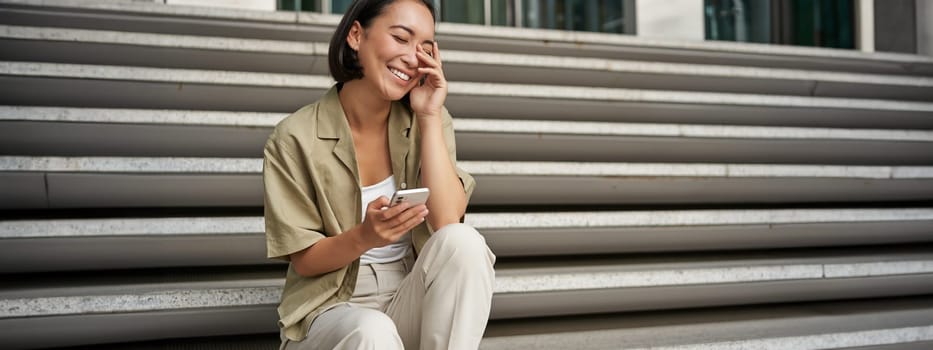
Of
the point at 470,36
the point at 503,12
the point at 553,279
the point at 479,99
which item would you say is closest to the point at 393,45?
the point at 553,279

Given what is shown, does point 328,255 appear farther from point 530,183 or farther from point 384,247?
point 530,183

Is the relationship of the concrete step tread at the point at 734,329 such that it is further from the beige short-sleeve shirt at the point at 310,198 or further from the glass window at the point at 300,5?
the glass window at the point at 300,5

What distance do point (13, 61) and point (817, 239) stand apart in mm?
2949

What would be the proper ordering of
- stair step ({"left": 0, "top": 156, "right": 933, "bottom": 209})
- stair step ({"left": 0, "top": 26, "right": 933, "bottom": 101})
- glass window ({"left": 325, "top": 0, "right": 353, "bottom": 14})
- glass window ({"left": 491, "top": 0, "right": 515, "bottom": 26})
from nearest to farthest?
stair step ({"left": 0, "top": 156, "right": 933, "bottom": 209}) < stair step ({"left": 0, "top": 26, "right": 933, "bottom": 101}) < glass window ({"left": 325, "top": 0, "right": 353, "bottom": 14}) < glass window ({"left": 491, "top": 0, "right": 515, "bottom": 26})

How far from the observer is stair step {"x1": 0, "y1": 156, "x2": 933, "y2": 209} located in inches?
95.1

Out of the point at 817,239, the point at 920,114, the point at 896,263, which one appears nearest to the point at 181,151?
the point at 817,239

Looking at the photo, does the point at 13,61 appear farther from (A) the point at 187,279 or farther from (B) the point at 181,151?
Result: (A) the point at 187,279

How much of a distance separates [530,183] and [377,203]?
1.36 meters

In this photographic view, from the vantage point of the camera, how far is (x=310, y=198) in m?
1.73

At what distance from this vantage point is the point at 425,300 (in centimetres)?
162

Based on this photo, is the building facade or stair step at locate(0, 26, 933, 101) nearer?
stair step at locate(0, 26, 933, 101)

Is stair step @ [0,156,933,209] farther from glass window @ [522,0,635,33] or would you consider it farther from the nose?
glass window @ [522,0,635,33]

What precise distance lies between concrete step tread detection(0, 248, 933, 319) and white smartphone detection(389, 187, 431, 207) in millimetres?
857

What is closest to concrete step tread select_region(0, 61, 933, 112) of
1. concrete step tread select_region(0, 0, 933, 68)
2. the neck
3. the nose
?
concrete step tread select_region(0, 0, 933, 68)
